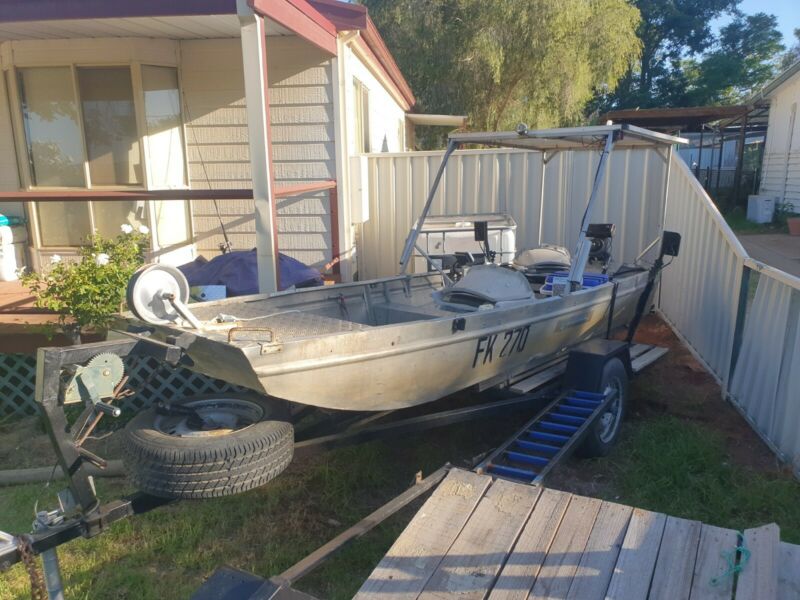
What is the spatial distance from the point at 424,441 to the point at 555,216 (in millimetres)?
4716

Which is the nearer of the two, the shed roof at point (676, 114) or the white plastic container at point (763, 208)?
the shed roof at point (676, 114)

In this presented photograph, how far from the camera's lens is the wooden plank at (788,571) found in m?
2.34

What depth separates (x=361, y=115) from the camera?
9.19 metres

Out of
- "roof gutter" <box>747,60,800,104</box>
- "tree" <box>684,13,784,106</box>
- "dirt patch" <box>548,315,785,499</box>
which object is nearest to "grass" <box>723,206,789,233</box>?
"roof gutter" <box>747,60,800,104</box>

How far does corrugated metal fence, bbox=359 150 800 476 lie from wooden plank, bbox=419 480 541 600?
2.57 metres

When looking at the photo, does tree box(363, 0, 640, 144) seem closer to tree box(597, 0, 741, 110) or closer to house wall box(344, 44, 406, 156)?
house wall box(344, 44, 406, 156)

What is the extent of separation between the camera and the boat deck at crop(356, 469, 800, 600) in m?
2.35

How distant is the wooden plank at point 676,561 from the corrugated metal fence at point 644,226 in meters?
2.25

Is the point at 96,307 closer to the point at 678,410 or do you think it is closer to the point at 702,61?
the point at 678,410

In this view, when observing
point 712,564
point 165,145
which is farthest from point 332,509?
point 165,145

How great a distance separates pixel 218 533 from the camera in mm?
3680

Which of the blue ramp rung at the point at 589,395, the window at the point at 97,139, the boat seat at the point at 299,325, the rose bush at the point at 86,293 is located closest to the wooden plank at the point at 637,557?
the blue ramp rung at the point at 589,395

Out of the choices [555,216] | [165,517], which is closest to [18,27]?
[165,517]

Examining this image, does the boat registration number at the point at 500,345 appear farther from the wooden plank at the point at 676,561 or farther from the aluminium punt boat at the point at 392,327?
the wooden plank at the point at 676,561
